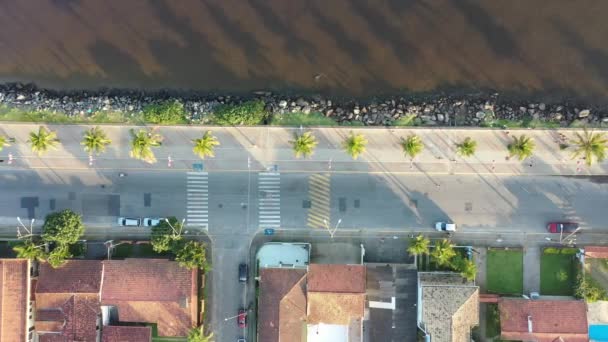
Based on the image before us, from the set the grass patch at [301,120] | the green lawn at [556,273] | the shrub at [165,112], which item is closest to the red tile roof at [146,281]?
the shrub at [165,112]

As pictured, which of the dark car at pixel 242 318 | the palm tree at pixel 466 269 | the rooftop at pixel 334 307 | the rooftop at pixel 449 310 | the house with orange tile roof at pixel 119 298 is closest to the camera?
the rooftop at pixel 449 310

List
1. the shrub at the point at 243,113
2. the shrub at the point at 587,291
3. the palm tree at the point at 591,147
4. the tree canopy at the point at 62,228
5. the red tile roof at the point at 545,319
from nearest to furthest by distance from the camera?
the palm tree at the point at 591,147
the red tile roof at the point at 545,319
the tree canopy at the point at 62,228
the shrub at the point at 587,291
the shrub at the point at 243,113

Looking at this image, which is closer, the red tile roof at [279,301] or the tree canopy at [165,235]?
the red tile roof at [279,301]

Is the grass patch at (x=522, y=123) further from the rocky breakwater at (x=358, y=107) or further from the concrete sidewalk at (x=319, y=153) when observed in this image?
the concrete sidewalk at (x=319, y=153)

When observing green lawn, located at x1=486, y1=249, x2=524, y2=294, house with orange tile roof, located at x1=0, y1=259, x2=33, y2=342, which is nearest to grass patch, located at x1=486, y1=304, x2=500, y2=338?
green lawn, located at x1=486, y1=249, x2=524, y2=294

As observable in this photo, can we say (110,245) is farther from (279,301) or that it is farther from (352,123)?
(352,123)

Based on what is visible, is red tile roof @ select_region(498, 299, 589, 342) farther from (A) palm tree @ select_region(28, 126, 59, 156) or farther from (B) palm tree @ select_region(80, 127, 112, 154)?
(A) palm tree @ select_region(28, 126, 59, 156)

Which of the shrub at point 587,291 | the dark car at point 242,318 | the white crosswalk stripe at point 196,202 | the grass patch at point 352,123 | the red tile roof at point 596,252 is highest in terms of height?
the grass patch at point 352,123
